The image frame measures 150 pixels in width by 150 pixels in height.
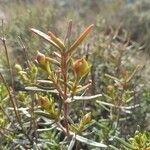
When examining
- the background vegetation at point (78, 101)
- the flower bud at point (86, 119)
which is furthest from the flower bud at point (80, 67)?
the flower bud at point (86, 119)

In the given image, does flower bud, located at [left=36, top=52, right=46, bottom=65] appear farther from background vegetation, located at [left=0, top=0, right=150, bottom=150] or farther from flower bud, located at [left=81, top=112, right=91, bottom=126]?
flower bud, located at [left=81, top=112, right=91, bottom=126]

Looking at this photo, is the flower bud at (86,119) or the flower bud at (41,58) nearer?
the flower bud at (41,58)

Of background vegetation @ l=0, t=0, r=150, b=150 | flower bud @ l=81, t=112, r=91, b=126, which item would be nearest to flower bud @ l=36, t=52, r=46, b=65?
background vegetation @ l=0, t=0, r=150, b=150

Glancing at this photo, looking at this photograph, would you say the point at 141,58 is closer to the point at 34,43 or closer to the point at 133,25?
the point at 34,43

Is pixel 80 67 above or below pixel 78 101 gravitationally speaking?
above

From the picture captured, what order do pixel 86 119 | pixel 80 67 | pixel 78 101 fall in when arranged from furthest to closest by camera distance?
pixel 78 101 < pixel 86 119 < pixel 80 67

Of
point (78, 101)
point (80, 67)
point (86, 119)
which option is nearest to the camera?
Answer: point (80, 67)

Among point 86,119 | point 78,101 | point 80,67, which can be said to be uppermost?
point 80,67

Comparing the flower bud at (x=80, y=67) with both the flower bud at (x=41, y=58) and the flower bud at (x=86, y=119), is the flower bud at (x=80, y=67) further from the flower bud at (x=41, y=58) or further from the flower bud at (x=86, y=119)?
the flower bud at (x=86, y=119)

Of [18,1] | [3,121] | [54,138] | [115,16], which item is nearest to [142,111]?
[54,138]

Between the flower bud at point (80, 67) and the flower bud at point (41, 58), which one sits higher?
the flower bud at point (41, 58)

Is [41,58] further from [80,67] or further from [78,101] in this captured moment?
[78,101]

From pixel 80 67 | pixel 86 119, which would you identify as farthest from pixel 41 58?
pixel 86 119
